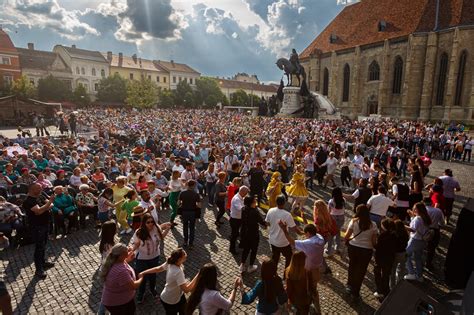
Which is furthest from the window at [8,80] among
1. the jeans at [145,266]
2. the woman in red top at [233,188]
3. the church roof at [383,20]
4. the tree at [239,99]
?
the jeans at [145,266]

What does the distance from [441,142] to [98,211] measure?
69.4 feet

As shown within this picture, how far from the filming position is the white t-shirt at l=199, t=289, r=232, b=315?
331 cm

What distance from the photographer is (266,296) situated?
11.5 ft

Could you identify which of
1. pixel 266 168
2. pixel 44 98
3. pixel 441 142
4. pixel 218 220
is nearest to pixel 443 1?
pixel 441 142

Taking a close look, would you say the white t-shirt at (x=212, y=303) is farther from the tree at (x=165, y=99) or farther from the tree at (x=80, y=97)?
the tree at (x=165, y=99)

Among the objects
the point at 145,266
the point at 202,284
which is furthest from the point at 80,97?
the point at 202,284

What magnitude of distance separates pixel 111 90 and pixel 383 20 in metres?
52.7

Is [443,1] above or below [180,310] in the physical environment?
above

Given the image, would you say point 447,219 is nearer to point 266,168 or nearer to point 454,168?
point 266,168

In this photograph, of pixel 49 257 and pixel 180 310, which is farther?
pixel 49 257

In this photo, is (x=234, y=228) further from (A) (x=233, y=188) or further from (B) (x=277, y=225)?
(B) (x=277, y=225)

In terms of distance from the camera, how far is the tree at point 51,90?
53656 mm

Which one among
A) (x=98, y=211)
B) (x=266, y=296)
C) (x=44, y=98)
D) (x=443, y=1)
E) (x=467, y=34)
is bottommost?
(x=98, y=211)

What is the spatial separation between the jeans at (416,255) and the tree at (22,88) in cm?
5771
